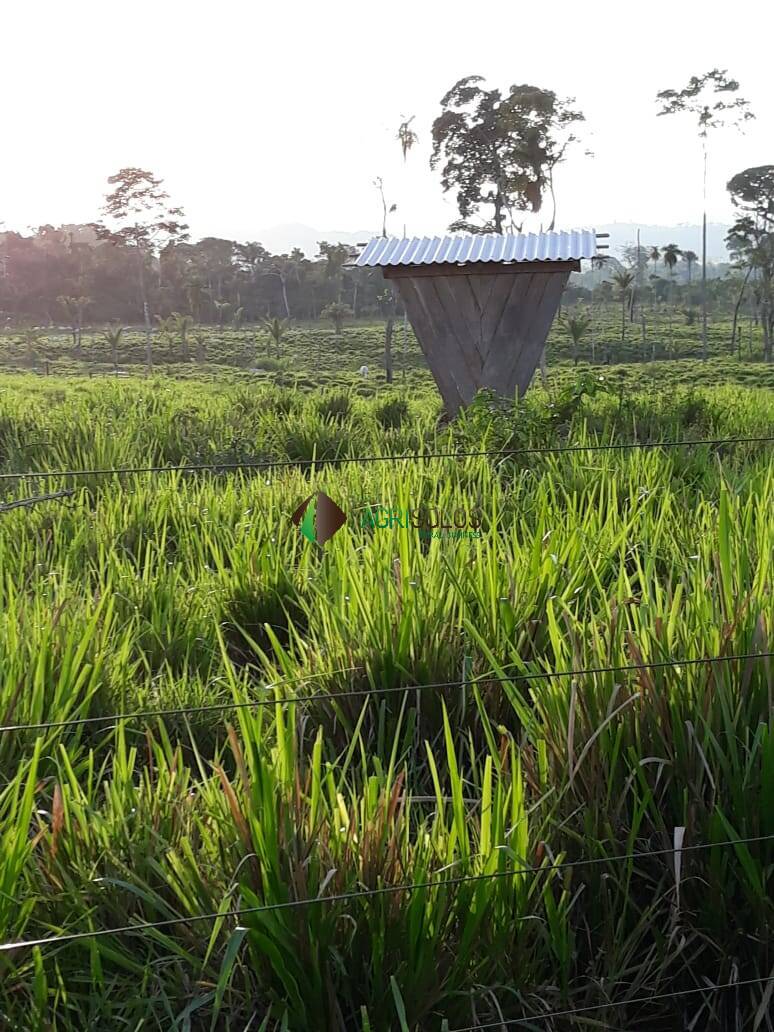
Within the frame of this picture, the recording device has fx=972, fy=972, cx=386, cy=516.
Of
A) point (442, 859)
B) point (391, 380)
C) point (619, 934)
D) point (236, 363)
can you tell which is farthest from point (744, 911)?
point (236, 363)

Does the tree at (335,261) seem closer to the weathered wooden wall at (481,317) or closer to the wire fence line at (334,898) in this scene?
the weathered wooden wall at (481,317)

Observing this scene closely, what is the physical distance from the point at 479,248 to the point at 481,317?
83cm

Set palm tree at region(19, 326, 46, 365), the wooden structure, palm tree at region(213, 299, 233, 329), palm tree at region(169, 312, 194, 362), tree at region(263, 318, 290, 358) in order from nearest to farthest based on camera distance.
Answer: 1. the wooden structure
2. tree at region(263, 318, 290, 358)
3. palm tree at region(19, 326, 46, 365)
4. palm tree at region(169, 312, 194, 362)
5. palm tree at region(213, 299, 233, 329)

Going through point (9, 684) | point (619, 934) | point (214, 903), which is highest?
point (9, 684)

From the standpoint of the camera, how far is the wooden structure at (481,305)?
8.09 m

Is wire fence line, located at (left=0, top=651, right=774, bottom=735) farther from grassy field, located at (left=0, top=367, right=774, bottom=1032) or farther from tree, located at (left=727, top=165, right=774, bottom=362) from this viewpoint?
tree, located at (left=727, top=165, right=774, bottom=362)

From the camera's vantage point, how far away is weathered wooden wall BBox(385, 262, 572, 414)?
26.7 ft

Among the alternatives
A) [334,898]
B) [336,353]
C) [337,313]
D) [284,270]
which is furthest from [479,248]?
[284,270]

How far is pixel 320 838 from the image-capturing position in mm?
1507

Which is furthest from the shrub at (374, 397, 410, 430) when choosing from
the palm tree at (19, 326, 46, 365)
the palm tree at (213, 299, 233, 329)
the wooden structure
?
the palm tree at (213, 299, 233, 329)

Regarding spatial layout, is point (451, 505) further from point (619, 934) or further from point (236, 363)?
point (236, 363)

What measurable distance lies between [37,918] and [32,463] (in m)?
4.70

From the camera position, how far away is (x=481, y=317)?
818cm

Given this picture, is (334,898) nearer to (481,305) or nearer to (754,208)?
(481,305)
